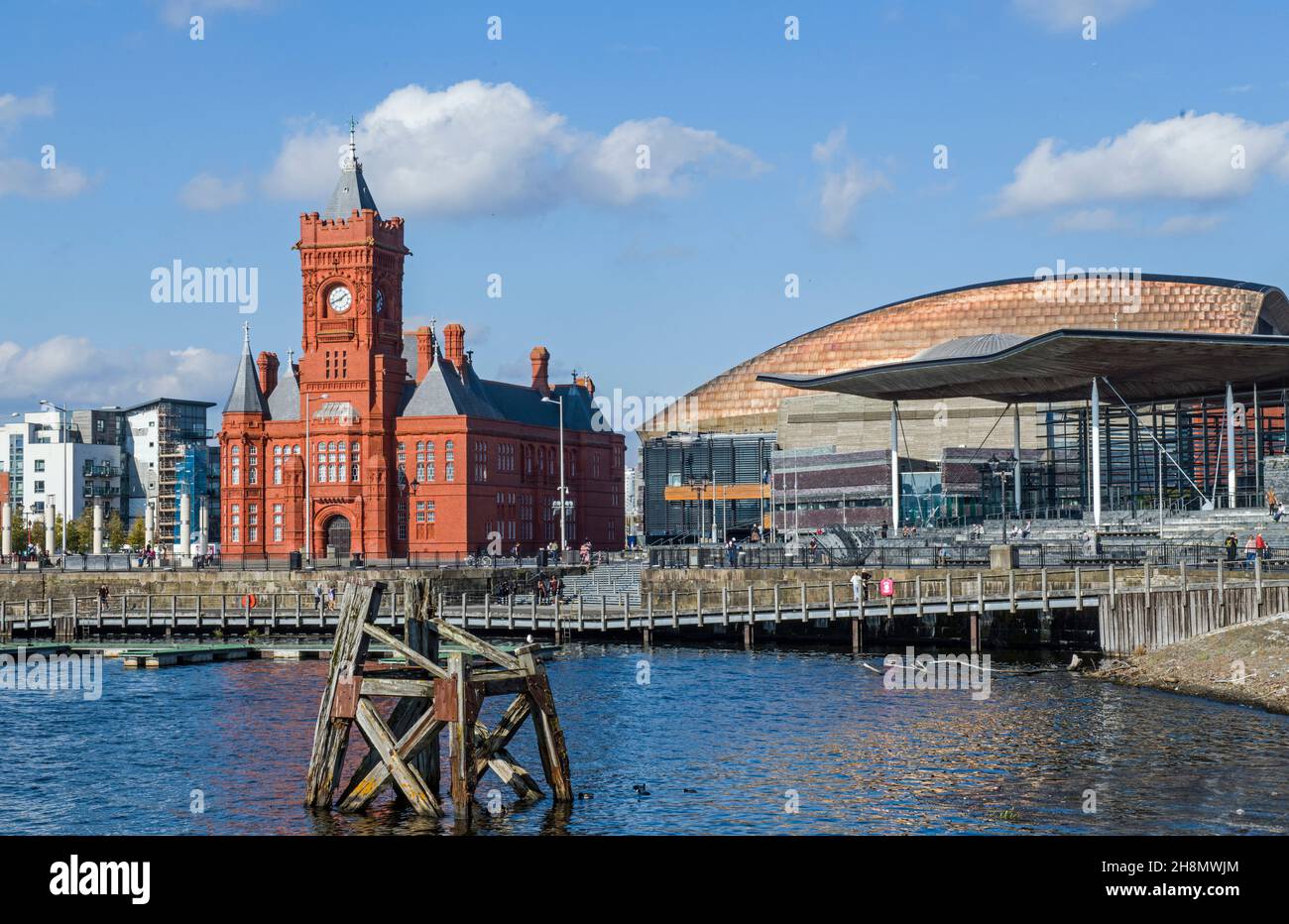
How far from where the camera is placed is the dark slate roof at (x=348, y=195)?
98.9 meters

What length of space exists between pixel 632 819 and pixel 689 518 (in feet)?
388

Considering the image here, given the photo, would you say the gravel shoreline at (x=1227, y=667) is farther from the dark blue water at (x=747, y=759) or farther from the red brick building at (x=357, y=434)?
the red brick building at (x=357, y=434)

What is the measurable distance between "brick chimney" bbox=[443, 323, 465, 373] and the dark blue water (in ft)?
185

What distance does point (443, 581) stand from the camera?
82.1m

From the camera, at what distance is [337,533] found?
98000 millimetres

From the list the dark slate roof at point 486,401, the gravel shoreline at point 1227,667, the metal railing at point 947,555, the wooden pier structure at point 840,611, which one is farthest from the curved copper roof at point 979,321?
the gravel shoreline at point 1227,667

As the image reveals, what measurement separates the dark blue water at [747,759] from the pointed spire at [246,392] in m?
52.1

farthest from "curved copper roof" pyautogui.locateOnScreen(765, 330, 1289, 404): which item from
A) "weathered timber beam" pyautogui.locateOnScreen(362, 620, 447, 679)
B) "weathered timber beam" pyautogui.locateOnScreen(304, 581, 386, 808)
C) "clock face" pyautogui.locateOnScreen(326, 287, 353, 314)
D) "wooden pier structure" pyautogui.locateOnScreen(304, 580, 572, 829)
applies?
"weathered timber beam" pyautogui.locateOnScreen(362, 620, 447, 679)

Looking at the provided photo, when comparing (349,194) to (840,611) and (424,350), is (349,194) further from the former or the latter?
(840,611)

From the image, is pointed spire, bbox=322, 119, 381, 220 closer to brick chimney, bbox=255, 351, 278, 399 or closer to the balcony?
brick chimney, bbox=255, 351, 278, 399

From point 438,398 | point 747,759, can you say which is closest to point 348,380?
point 438,398

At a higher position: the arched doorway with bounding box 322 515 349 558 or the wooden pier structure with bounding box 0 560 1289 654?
the arched doorway with bounding box 322 515 349 558

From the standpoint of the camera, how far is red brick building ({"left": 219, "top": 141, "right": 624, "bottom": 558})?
96750mm

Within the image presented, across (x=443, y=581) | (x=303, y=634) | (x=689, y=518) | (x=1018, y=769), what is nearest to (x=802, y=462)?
(x=689, y=518)
